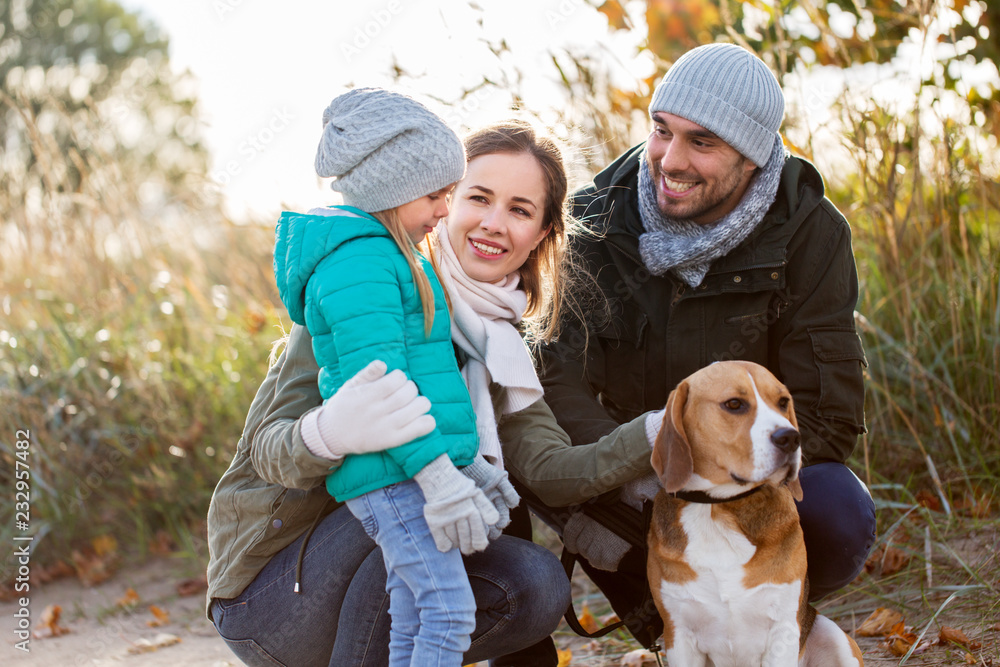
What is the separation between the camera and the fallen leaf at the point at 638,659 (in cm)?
342

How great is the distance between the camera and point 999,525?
357cm

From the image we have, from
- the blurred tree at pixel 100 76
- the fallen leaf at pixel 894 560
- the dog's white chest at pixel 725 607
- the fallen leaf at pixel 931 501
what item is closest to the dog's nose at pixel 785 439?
the dog's white chest at pixel 725 607

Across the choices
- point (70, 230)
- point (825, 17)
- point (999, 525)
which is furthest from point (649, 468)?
point (70, 230)

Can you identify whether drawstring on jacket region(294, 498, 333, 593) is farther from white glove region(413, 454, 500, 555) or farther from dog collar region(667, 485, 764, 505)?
dog collar region(667, 485, 764, 505)

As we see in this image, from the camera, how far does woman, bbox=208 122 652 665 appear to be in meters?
2.53

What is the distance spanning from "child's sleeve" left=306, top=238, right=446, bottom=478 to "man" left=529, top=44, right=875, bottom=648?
990mm

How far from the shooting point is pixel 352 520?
262 centimetres

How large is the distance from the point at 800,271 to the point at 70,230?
536 cm

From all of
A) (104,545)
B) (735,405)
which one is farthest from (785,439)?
(104,545)

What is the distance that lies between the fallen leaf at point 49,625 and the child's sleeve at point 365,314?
300 centimetres

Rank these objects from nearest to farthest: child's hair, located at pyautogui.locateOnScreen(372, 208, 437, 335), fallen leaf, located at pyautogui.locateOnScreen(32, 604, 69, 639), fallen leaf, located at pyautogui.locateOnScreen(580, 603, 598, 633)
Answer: child's hair, located at pyautogui.locateOnScreen(372, 208, 437, 335)
fallen leaf, located at pyautogui.locateOnScreen(580, 603, 598, 633)
fallen leaf, located at pyautogui.locateOnScreen(32, 604, 69, 639)

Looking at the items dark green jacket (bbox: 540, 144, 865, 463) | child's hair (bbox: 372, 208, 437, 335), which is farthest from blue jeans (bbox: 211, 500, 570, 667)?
child's hair (bbox: 372, 208, 437, 335)

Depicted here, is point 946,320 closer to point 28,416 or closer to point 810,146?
point 810,146

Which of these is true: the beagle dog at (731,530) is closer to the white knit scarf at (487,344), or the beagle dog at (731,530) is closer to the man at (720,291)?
the man at (720,291)
